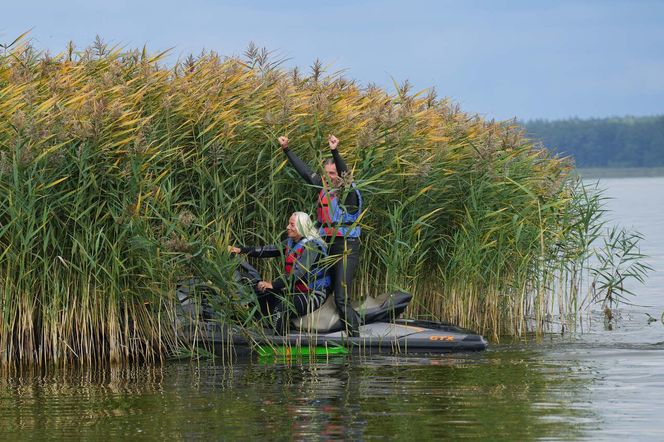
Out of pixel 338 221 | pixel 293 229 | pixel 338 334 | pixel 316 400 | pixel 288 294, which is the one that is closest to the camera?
pixel 316 400

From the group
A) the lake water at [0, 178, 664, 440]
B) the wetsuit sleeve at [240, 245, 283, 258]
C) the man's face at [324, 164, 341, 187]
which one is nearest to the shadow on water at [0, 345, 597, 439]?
the lake water at [0, 178, 664, 440]

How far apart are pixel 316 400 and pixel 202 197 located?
2.79 meters

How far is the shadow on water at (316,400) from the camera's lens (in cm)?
820

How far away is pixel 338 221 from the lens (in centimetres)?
1123

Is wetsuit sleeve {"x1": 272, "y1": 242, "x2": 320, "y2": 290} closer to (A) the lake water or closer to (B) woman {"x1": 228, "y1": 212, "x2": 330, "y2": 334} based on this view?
(B) woman {"x1": 228, "y1": 212, "x2": 330, "y2": 334}

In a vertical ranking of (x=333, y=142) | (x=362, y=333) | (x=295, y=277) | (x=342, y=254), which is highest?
(x=333, y=142)

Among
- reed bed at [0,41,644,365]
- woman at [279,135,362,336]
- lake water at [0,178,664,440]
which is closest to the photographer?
lake water at [0,178,664,440]

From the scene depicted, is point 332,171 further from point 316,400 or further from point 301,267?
point 316,400

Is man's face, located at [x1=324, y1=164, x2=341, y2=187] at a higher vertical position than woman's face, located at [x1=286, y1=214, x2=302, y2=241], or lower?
higher

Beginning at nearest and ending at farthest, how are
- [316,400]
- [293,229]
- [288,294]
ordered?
[316,400] → [288,294] → [293,229]

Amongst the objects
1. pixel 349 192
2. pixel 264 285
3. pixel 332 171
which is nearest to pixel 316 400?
pixel 264 285

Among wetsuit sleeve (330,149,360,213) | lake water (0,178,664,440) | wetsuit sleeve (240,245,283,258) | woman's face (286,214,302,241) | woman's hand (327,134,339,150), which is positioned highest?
woman's hand (327,134,339,150)

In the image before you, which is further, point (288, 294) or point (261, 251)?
point (261, 251)

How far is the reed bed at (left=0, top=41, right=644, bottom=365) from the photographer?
10.9 meters
